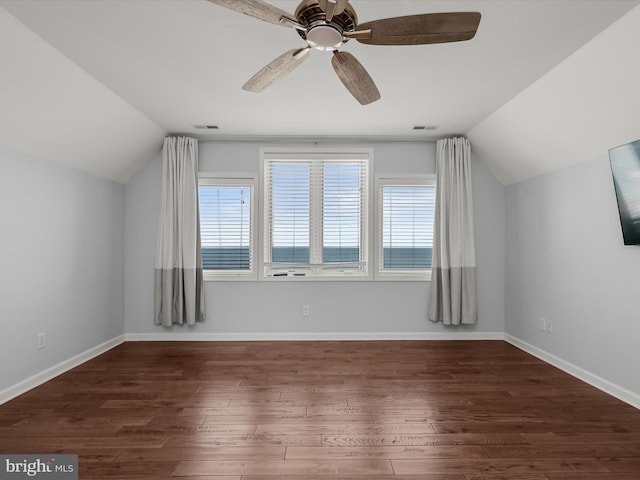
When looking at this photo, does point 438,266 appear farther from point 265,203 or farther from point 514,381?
point 265,203

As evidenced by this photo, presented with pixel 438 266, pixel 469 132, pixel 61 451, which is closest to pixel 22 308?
pixel 61 451

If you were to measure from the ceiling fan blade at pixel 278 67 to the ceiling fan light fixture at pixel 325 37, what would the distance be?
4.2 inches

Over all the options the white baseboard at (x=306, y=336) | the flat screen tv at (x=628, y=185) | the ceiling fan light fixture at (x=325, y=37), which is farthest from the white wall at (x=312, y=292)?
the ceiling fan light fixture at (x=325, y=37)

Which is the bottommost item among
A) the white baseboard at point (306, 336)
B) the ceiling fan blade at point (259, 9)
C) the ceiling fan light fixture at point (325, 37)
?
the white baseboard at point (306, 336)

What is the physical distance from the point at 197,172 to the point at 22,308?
7.20 feet

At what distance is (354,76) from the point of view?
2062mm

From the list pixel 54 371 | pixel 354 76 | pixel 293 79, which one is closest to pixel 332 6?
pixel 354 76

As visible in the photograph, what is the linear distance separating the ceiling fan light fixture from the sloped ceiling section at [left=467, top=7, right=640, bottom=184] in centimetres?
168

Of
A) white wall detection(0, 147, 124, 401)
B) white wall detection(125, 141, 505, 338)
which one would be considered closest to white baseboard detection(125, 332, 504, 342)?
white wall detection(125, 141, 505, 338)

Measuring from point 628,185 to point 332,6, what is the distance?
8.27 ft

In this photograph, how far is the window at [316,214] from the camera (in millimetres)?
4348

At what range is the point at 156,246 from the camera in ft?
13.7

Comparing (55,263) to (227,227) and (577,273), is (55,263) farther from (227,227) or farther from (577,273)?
(577,273)

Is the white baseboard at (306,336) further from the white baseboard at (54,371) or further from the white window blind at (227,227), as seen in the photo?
the white window blind at (227,227)
